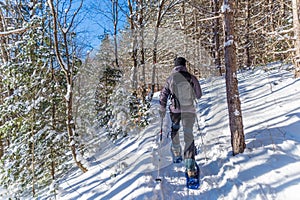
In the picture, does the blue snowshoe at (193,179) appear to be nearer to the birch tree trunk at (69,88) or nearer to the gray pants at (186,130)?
the gray pants at (186,130)

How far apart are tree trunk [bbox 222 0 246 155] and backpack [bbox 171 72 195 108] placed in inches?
26.8

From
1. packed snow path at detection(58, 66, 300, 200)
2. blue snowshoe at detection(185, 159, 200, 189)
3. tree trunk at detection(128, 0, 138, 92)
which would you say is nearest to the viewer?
packed snow path at detection(58, 66, 300, 200)

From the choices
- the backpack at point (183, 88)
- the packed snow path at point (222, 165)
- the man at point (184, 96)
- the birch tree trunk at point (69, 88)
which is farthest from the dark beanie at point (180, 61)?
the birch tree trunk at point (69, 88)

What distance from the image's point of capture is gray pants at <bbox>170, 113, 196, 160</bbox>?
3.34 m

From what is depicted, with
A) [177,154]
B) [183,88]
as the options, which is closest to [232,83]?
[183,88]

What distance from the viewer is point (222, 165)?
349cm

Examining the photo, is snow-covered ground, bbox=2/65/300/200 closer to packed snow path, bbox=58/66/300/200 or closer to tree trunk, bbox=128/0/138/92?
packed snow path, bbox=58/66/300/200

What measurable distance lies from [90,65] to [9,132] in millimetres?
2768

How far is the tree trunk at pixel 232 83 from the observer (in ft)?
11.4

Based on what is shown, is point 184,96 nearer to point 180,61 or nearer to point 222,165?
point 180,61

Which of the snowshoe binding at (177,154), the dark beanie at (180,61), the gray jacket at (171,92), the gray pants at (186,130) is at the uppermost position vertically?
the dark beanie at (180,61)

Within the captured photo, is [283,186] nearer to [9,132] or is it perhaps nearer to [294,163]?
[294,163]

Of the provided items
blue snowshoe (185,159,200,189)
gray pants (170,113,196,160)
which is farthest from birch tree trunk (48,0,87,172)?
blue snowshoe (185,159,200,189)

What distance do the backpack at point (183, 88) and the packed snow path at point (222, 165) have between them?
108cm
